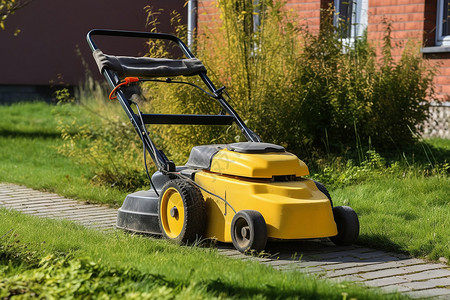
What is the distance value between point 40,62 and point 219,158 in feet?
46.1

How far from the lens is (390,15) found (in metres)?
10.3

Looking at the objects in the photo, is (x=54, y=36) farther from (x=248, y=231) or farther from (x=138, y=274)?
(x=138, y=274)

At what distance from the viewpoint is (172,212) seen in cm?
498

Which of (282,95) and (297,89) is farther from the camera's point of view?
(297,89)

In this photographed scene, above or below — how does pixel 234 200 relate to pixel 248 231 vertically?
above

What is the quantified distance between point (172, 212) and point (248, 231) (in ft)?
1.90

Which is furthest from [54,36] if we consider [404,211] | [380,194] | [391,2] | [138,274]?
[138,274]

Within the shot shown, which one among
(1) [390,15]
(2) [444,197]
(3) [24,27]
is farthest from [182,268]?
(3) [24,27]

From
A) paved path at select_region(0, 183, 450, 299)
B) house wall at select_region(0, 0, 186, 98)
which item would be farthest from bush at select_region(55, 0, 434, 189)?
house wall at select_region(0, 0, 186, 98)

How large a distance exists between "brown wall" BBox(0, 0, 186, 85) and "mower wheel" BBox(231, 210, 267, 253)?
1325 cm

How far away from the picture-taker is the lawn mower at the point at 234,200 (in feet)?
15.1

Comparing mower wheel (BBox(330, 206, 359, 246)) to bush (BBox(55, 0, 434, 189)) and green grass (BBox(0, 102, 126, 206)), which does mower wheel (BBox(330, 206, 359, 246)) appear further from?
green grass (BBox(0, 102, 126, 206))

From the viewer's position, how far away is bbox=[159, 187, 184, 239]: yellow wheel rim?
4966 millimetres

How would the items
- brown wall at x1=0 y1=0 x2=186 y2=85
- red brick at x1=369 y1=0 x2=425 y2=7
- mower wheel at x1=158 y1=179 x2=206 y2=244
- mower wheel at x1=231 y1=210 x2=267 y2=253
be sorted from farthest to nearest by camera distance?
1. brown wall at x1=0 y1=0 x2=186 y2=85
2. red brick at x1=369 y1=0 x2=425 y2=7
3. mower wheel at x1=158 y1=179 x2=206 y2=244
4. mower wheel at x1=231 y1=210 x2=267 y2=253
